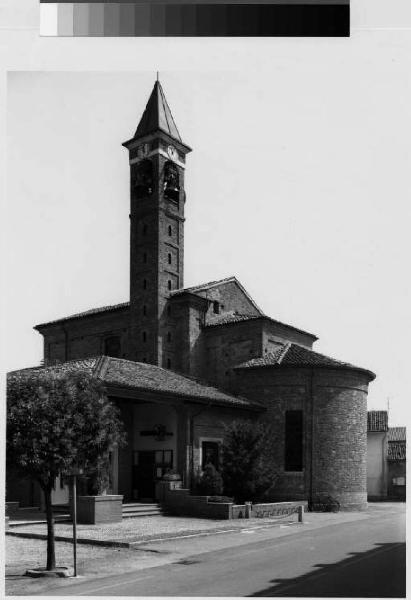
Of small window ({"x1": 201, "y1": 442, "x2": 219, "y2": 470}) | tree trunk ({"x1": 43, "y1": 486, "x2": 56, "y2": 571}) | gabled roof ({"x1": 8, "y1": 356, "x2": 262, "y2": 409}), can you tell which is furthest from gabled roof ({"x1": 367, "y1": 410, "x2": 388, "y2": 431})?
tree trunk ({"x1": 43, "y1": 486, "x2": 56, "y2": 571})

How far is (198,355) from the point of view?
4028 cm

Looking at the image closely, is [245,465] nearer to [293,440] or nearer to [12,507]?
[293,440]

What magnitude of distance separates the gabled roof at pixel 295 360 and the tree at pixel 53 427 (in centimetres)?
2104

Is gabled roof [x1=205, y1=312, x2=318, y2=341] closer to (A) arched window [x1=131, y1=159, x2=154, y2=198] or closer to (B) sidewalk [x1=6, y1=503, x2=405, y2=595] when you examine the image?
(A) arched window [x1=131, y1=159, x2=154, y2=198]

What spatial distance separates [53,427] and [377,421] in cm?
4219

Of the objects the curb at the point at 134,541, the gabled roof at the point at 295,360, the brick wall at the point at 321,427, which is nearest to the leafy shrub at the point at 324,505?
the brick wall at the point at 321,427

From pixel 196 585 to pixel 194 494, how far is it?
16.9 m

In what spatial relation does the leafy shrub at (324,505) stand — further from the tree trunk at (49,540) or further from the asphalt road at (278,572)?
the tree trunk at (49,540)

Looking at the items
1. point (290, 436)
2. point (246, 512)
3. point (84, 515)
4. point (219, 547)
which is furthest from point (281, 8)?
point (290, 436)

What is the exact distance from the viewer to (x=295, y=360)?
1422 inches

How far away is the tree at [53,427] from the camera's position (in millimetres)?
14500

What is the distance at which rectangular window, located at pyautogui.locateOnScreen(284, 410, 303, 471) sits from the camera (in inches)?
1389

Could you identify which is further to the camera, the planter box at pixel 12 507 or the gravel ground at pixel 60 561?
the planter box at pixel 12 507

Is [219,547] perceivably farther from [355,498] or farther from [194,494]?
[355,498]
